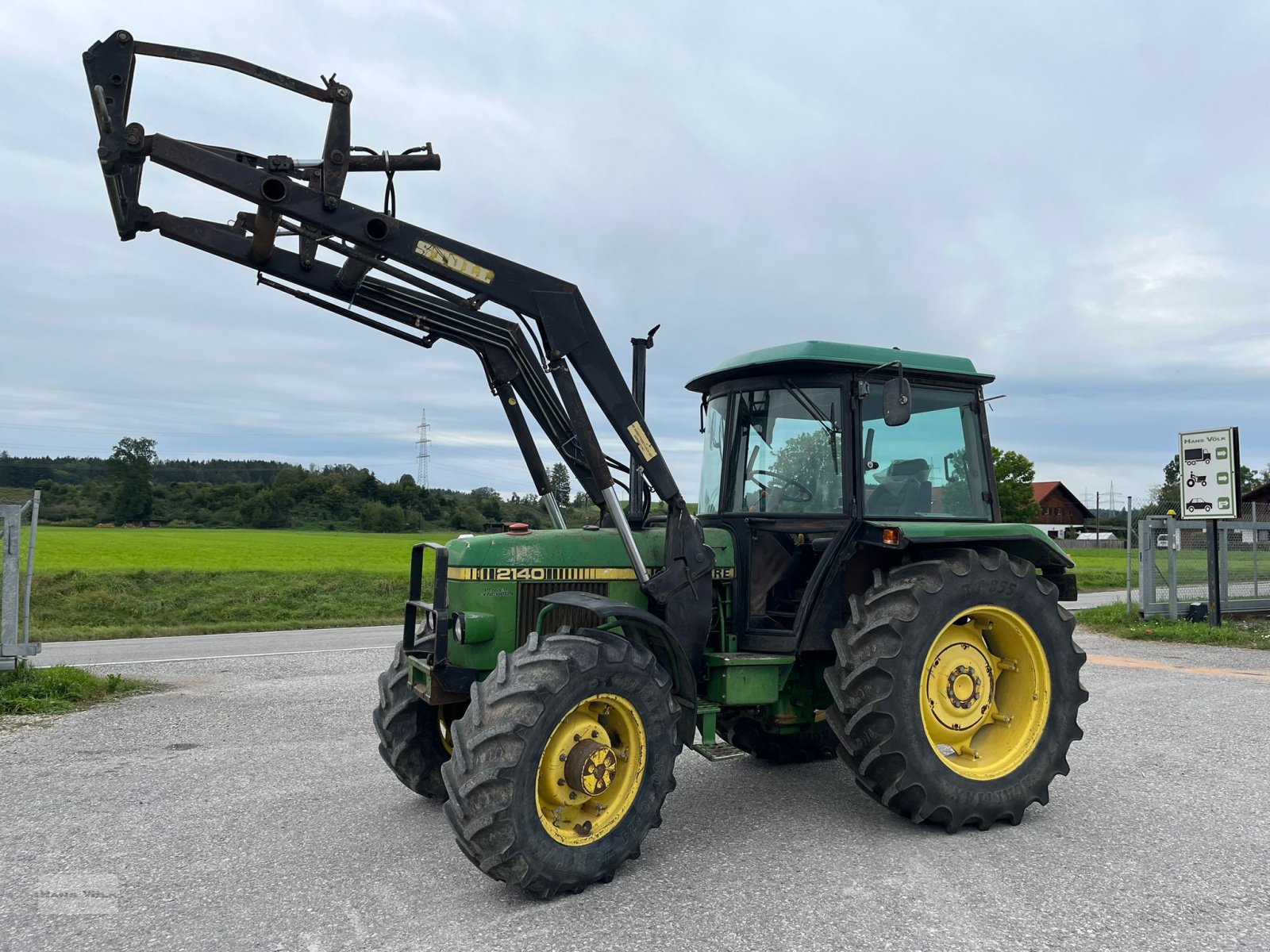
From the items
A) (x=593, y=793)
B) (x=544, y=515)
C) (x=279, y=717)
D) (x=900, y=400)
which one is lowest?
(x=279, y=717)

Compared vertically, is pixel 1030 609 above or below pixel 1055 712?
above

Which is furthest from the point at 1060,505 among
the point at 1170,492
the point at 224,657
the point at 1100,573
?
the point at 224,657

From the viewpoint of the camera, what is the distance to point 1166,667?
11.0 m

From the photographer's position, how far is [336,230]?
4070mm

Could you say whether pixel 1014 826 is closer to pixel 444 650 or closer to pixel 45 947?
pixel 444 650

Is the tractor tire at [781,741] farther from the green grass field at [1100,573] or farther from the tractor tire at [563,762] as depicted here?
the green grass field at [1100,573]

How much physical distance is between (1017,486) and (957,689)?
166 ft

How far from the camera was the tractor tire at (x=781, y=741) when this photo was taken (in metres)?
6.10

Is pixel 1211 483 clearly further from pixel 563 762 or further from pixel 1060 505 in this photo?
pixel 1060 505

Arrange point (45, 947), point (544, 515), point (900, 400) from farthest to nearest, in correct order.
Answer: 1. point (544, 515)
2. point (900, 400)
3. point (45, 947)

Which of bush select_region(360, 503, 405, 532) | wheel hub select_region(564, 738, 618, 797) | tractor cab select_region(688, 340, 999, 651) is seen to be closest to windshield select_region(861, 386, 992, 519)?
tractor cab select_region(688, 340, 999, 651)

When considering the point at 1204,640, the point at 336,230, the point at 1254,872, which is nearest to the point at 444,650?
the point at 336,230

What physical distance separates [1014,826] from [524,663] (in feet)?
9.27

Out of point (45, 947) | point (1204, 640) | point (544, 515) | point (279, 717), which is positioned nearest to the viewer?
point (45, 947)
